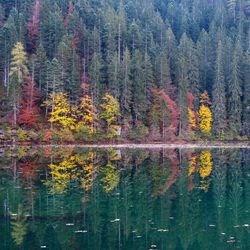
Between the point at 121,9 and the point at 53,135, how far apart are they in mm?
43408

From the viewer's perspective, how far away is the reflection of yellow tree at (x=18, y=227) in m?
18.2

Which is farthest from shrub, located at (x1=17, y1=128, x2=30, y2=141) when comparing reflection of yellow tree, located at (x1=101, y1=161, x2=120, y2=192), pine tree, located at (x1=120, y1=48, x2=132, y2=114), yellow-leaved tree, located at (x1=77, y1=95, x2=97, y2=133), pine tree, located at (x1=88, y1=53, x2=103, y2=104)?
reflection of yellow tree, located at (x1=101, y1=161, x2=120, y2=192)

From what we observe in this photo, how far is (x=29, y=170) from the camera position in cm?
3956

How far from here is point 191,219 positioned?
2131cm

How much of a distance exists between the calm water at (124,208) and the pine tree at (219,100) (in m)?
41.5

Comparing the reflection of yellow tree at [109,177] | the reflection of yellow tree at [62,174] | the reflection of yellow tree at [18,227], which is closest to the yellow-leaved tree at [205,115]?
the reflection of yellow tree at [62,174]

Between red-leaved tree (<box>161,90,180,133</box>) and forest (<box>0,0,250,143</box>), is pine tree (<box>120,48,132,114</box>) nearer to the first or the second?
forest (<box>0,0,250,143</box>)

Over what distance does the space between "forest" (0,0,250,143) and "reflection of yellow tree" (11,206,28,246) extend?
48.6 m

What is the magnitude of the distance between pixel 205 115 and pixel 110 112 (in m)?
16.8

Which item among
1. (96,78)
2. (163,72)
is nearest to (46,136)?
(96,78)

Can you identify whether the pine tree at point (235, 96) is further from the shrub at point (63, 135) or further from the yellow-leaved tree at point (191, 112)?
the shrub at point (63, 135)

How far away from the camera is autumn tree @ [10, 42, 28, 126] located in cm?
7381

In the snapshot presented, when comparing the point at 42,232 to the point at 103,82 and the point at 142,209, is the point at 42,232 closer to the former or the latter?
the point at 142,209

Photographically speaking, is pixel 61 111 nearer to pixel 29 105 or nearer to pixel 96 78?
pixel 29 105
